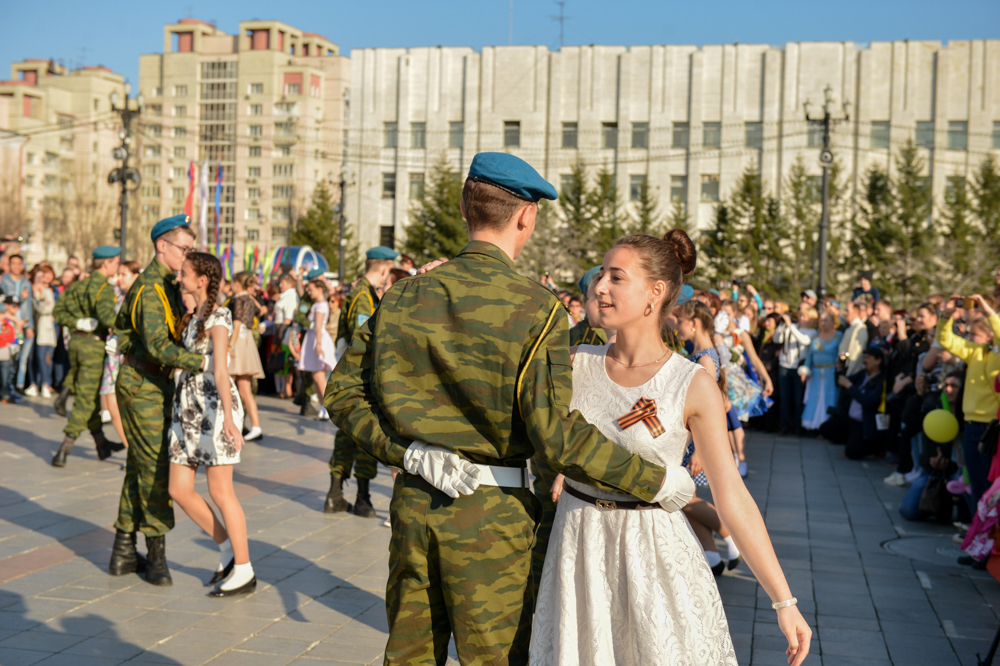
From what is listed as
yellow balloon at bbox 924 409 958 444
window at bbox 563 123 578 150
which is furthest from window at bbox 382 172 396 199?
yellow balloon at bbox 924 409 958 444

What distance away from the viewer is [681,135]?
53.7m

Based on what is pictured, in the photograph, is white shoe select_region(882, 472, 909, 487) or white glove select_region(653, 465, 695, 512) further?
white shoe select_region(882, 472, 909, 487)

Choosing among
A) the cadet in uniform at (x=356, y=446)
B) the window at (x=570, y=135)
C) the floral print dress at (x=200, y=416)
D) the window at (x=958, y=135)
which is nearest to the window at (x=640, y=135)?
the window at (x=570, y=135)

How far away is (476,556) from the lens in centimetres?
273

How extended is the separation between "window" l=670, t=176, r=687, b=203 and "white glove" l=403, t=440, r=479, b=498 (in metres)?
53.4

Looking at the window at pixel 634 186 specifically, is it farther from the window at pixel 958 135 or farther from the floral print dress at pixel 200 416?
the floral print dress at pixel 200 416

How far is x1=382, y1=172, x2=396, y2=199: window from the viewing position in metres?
58.5

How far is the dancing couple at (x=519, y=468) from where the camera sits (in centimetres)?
269

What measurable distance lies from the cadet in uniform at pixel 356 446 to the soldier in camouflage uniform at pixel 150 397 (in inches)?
82.0

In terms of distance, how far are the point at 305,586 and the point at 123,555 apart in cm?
118

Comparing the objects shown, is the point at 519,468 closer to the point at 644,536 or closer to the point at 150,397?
the point at 644,536

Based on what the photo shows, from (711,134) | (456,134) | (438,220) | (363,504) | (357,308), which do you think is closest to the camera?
(363,504)

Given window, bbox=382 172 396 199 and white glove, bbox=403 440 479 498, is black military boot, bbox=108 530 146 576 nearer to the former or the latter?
white glove, bbox=403 440 479 498

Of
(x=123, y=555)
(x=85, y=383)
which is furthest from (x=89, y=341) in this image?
(x=123, y=555)
